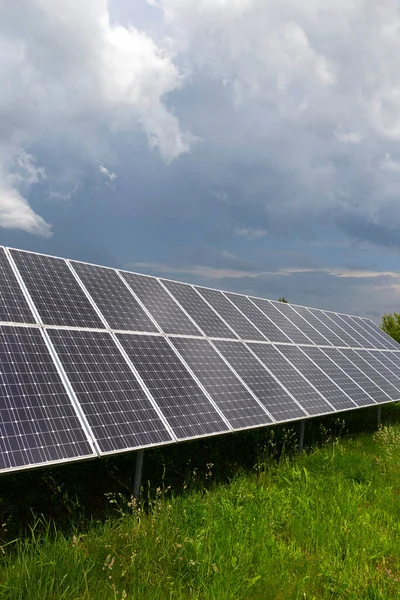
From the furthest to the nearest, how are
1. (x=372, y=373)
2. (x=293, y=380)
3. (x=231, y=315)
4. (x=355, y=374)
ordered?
(x=372, y=373)
(x=355, y=374)
(x=231, y=315)
(x=293, y=380)

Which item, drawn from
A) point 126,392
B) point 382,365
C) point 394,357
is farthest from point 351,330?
point 126,392

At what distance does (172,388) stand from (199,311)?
4277 millimetres

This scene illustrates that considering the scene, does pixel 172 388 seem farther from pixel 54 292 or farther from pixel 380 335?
pixel 380 335

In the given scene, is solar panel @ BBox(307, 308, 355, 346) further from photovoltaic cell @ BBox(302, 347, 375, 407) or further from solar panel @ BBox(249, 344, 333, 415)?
solar panel @ BBox(249, 344, 333, 415)

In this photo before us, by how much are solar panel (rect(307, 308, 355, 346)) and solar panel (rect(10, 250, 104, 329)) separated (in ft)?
41.2

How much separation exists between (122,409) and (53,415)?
3.94 ft

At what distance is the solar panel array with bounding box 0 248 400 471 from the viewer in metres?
6.59

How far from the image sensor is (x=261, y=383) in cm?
1095

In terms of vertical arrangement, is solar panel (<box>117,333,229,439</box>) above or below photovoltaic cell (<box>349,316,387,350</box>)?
below

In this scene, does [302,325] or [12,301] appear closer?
[12,301]

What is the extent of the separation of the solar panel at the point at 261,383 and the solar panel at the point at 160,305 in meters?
0.98

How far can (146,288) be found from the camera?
39.3ft

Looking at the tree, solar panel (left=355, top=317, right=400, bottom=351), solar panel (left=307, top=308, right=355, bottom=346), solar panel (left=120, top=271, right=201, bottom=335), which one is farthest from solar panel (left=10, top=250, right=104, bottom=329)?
the tree

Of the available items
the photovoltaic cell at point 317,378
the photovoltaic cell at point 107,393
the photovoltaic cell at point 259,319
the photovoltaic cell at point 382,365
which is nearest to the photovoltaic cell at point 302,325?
the photovoltaic cell at point 259,319
